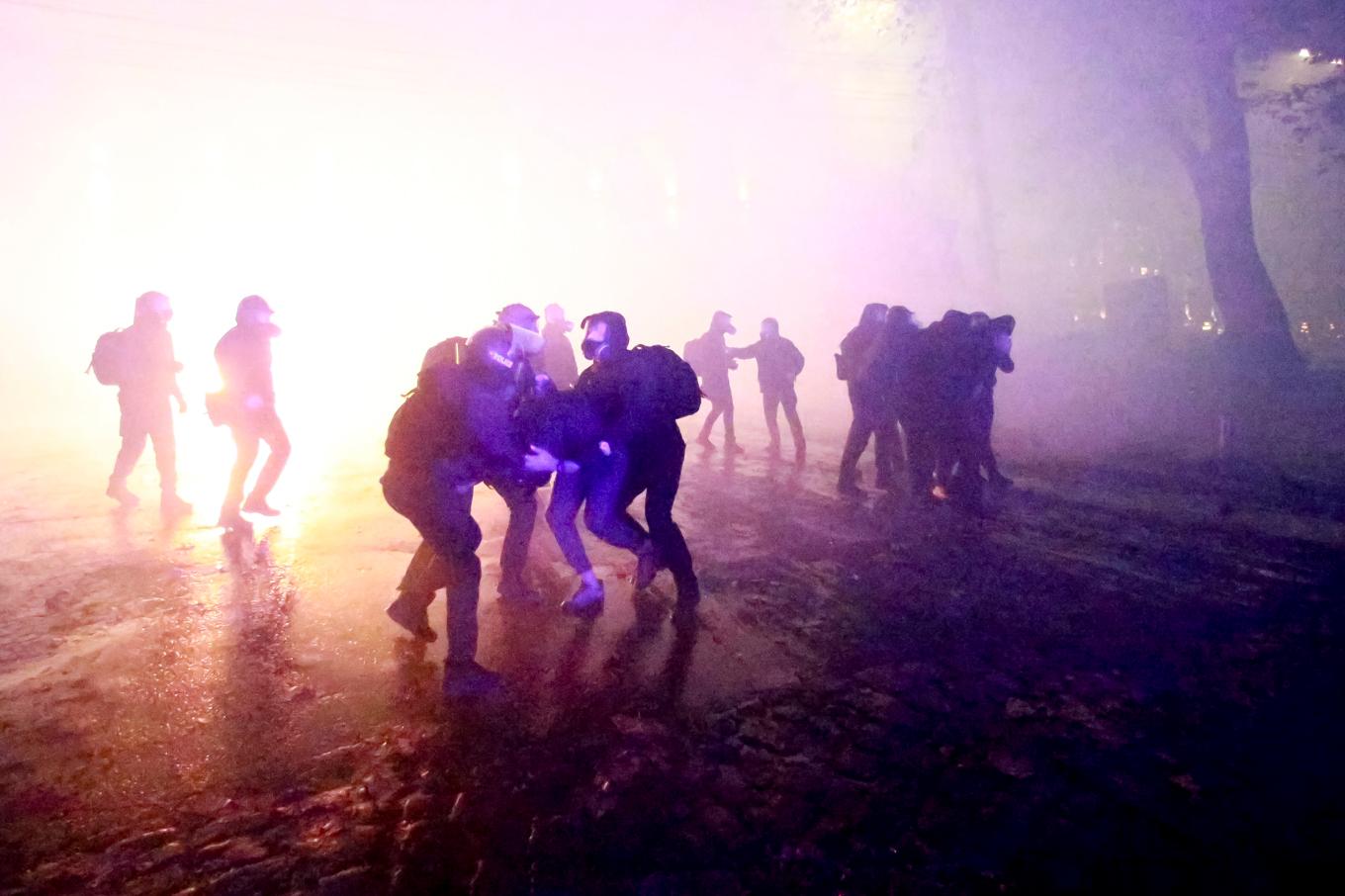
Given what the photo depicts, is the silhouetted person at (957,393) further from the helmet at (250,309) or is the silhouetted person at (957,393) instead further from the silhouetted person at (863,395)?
the helmet at (250,309)

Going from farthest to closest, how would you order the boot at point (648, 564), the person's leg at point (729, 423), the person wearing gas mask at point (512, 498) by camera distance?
the person's leg at point (729, 423), the boot at point (648, 564), the person wearing gas mask at point (512, 498)

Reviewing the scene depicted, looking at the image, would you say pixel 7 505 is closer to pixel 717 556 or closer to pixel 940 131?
pixel 717 556

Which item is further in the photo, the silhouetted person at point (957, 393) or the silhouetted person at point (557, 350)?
the silhouetted person at point (557, 350)

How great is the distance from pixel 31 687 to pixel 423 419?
2645mm

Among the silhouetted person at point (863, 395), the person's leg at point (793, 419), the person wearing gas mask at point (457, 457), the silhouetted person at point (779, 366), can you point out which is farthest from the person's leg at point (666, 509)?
the person's leg at point (793, 419)

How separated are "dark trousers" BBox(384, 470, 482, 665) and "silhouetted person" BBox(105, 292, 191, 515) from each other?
224 inches

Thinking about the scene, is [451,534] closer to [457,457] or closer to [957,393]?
[457,457]

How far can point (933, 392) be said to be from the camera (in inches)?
266

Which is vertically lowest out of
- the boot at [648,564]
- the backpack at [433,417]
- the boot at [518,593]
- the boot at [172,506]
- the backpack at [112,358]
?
the boot at [518,593]

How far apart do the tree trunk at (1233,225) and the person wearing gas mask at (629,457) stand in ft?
52.4

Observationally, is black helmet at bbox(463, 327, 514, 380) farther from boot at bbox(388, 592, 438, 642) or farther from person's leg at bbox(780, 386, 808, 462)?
person's leg at bbox(780, 386, 808, 462)

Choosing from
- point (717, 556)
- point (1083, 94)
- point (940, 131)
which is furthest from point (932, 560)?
point (940, 131)

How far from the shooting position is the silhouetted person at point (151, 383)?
7.04 meters

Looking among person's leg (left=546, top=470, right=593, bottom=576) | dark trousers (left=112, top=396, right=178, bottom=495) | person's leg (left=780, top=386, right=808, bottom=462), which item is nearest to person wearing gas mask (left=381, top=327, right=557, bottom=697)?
person's leg (left=546, top=470, right=593, bottom=576)
